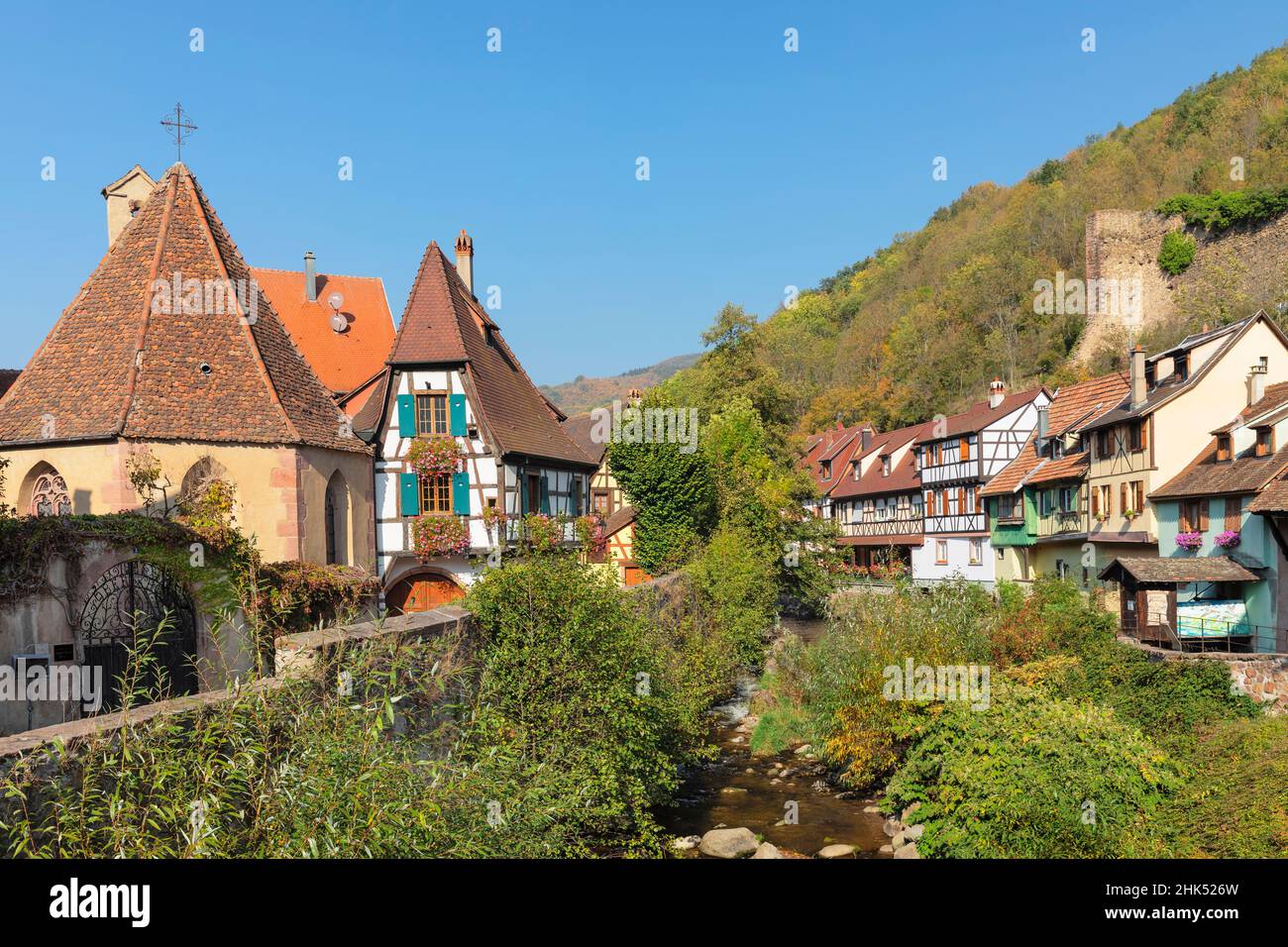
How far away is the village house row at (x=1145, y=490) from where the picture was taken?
23.1 m

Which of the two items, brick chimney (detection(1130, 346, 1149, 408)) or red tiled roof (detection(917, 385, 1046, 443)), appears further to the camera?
red tiled roof (detection(917, 385, 1046, 443))

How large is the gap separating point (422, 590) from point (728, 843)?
13.7 m

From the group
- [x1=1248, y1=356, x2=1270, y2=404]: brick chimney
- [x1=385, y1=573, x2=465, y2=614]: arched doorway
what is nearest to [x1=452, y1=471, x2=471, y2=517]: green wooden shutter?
[x1=385, y1=573, x2=465, y2=614]: arched doorway

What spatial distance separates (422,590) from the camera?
1050 inches

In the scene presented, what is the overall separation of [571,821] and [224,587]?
713cm

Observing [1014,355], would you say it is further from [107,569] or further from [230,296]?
[107,569]

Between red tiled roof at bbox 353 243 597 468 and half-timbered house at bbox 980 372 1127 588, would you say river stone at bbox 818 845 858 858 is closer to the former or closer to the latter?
red tiled roof at bbox 353 243 597 468

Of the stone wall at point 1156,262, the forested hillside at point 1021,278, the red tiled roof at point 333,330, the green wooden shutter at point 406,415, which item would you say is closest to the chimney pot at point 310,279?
the red tiled roof at point 333,330

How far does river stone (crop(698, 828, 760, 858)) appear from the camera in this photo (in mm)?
15448

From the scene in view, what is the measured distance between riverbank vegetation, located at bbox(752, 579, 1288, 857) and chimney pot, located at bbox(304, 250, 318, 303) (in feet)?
76.0

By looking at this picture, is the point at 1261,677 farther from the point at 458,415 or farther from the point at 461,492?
the point at 458,415

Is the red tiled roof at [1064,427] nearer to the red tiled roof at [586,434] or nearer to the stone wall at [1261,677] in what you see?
the stone wall at [1261,677]

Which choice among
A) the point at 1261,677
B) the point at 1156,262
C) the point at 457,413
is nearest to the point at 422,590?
the point at 457,413

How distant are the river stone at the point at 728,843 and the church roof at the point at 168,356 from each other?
11.6 meters
